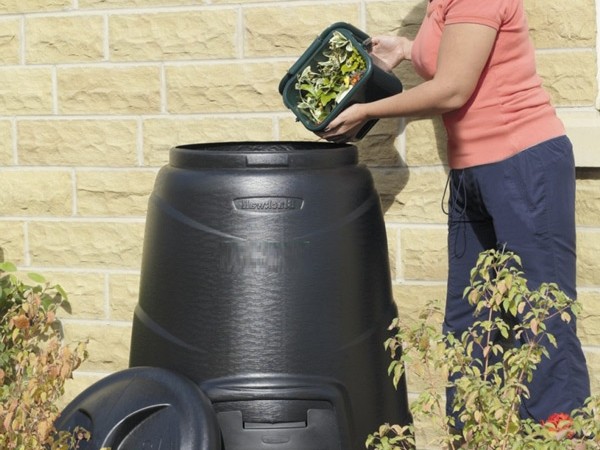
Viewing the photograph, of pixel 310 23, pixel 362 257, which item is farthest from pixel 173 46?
pixel 362 257

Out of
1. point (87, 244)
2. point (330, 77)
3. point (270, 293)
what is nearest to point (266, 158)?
point (270, 293)

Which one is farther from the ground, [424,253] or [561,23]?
[561,23]

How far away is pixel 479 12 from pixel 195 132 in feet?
4.04

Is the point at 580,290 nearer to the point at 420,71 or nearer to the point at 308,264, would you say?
the point at 420,71

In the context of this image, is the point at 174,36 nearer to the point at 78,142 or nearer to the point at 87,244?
the point at 78,142

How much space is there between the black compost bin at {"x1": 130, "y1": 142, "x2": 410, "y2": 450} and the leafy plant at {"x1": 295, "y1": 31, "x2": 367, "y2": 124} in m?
0.33

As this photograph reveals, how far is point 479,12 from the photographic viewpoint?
290cm

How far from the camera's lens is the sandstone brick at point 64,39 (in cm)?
384

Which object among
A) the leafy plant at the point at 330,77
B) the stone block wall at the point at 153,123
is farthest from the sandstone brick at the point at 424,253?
the leafy plant at the point at 330,77

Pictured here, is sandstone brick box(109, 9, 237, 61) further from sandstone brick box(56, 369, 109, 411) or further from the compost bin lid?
sandstone brick box(56, 369, 109, 411)

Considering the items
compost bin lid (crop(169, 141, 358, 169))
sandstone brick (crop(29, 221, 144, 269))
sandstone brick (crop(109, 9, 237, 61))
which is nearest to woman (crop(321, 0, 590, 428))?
compost bin lid (crop(169, 141, 358, 169))

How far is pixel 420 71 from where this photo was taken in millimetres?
3182

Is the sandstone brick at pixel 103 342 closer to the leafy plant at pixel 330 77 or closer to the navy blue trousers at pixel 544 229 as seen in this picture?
the leafy plant at pixel 330 77

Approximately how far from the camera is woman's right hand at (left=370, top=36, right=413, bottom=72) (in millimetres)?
3400
